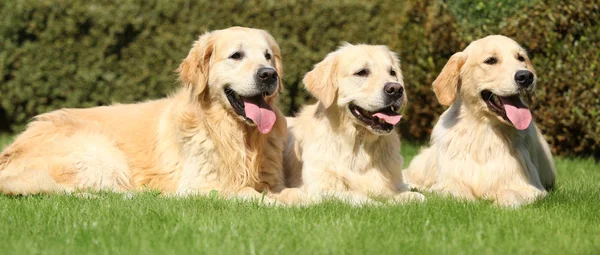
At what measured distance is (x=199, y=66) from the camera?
238 inches

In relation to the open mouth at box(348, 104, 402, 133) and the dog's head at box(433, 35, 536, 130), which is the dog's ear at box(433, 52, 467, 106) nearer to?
the dog's head at box(433, 35, 536, 130)

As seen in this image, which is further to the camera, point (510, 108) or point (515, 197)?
point (510, 108)

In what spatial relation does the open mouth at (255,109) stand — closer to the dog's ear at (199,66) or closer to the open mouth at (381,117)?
the dog's ear at (199,66)

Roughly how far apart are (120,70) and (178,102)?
173 inches

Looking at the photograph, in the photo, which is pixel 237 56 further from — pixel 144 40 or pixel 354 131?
pixel 144 40

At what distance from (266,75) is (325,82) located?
0.49 meters

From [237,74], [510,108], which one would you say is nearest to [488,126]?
[510,108]

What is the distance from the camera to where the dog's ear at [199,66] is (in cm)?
603

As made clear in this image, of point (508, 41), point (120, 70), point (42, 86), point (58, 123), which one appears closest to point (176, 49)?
point (120, 70)

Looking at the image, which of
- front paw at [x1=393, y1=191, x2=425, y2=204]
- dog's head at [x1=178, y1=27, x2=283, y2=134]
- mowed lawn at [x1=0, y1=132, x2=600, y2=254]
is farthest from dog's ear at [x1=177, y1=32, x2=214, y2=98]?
front paw at [x1=393, y1=191, x2=425, y2=204]

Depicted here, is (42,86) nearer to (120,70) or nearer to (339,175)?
(120,70)

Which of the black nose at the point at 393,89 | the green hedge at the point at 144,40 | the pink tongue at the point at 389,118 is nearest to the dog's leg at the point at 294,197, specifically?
the pink tongue at the point at 389,118

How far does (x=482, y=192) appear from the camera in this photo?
6094 mm

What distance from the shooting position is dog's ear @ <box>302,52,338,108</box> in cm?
602
